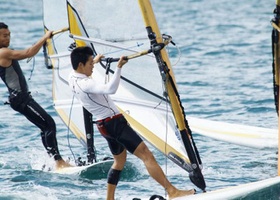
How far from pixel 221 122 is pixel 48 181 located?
3.91 metres

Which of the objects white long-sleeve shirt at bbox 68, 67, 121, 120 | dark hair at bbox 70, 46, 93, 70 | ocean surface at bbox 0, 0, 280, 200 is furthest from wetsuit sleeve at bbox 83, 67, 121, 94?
ocean surface at bbox 0, 0, 280, 200

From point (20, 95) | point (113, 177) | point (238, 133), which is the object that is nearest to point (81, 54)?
point (113, 177)

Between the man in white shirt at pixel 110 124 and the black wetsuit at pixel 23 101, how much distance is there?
1.90 meters

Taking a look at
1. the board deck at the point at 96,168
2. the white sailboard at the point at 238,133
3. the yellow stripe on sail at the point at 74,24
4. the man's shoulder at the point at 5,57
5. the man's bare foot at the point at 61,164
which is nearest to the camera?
the man's shoulder at the point at 5,57

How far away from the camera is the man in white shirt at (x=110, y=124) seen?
28.7 ft

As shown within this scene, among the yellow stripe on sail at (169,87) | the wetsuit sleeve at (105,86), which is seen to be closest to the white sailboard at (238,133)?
the yellow stripe on sail at (169,87)

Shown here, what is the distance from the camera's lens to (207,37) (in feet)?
80.6

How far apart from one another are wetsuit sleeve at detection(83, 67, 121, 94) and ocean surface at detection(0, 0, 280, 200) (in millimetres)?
1033

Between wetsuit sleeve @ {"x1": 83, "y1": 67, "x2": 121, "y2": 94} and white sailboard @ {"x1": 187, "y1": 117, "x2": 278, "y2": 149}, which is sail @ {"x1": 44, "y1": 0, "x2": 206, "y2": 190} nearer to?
wetsuit sleeve @ {"x1": 83, "y1": 67, "x2": 121, "y2": 94}

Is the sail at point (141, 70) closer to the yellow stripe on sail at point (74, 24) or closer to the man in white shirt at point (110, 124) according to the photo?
the yellow stripe on sail at point (74, 24)

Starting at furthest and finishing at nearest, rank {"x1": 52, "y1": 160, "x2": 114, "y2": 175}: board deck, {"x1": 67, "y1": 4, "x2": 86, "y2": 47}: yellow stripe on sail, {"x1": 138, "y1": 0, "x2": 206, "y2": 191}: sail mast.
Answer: {"x1": 52, "y1": 160, "x2": 114, "y2": 175}: board deck, {"x1": 67, "y1": 4, "x2": 86, "y2": 47}: yellow stripe on sail, {"x1": 138, "y1": 0, "x2": 206, "y2": 191}: sail mast

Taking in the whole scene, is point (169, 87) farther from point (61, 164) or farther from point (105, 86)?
point (61, 164)

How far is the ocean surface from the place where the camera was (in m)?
10.5

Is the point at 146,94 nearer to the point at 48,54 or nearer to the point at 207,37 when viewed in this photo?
the point at 48,54
